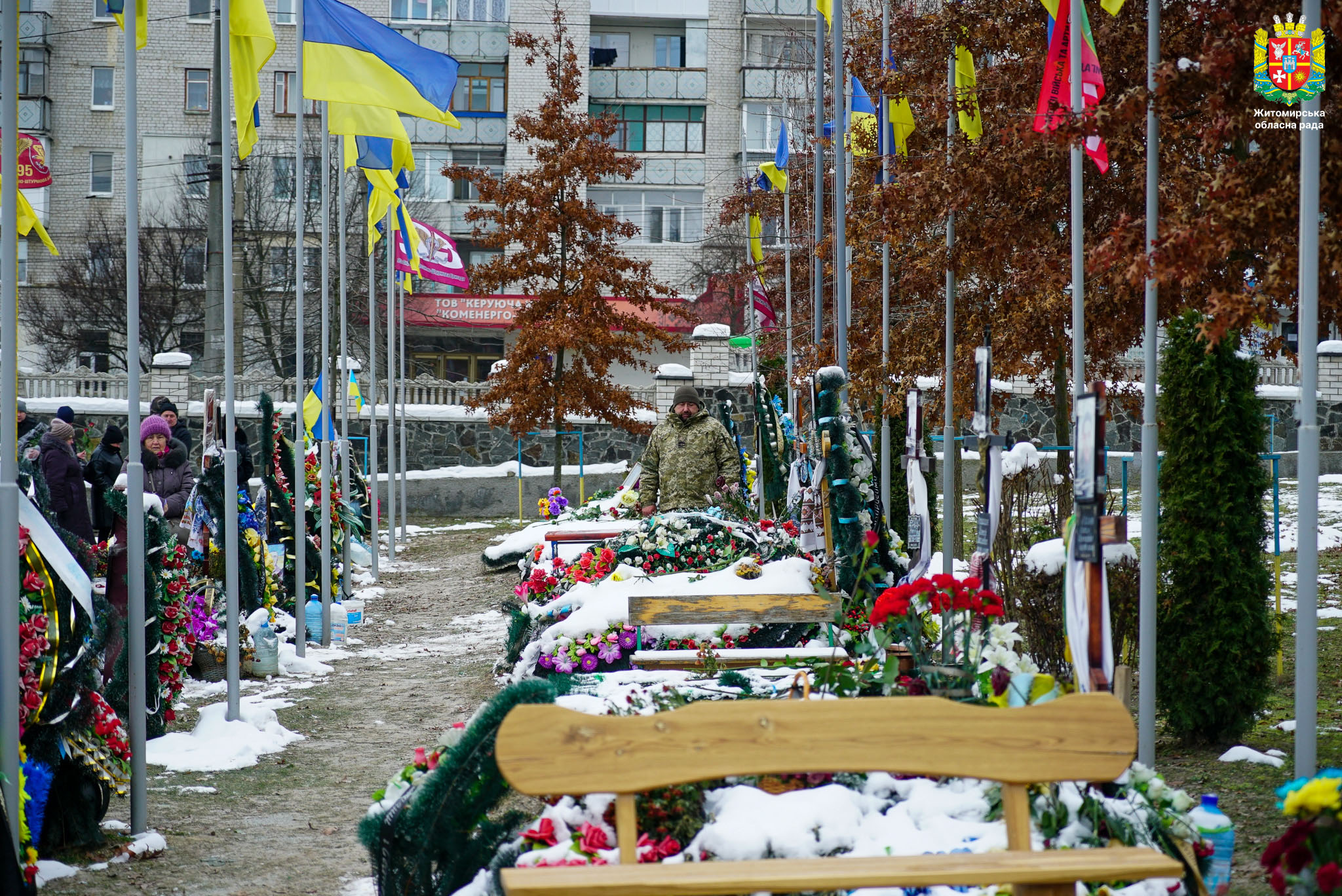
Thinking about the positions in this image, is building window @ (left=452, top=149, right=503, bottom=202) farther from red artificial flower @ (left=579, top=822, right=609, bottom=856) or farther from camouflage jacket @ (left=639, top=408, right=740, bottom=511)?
red artificial flower @ (left=579, top=822, right=609, bottom=856)

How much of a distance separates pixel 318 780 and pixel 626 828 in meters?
4.07

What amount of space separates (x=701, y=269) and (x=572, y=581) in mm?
29931

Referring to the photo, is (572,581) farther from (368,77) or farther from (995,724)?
(995,724)

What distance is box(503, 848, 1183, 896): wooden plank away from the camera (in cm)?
300

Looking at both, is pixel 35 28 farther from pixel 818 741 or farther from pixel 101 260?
pixel 818 741

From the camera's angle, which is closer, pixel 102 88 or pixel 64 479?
pixel 64 479

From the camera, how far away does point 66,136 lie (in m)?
41.4

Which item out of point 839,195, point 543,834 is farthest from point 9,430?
point 839,195

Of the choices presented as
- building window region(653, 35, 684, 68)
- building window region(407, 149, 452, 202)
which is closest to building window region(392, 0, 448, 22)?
building window region(407, 149, 452, 202)

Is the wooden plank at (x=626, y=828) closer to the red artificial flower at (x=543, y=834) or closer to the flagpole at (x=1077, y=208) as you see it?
the red artificial flower at (x=543, y=834)

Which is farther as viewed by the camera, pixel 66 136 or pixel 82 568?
pixel 66 136

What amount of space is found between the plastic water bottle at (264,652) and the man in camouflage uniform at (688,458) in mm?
3171

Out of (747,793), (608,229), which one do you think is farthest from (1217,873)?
(608,229)

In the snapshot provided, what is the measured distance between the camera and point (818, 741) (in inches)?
135
